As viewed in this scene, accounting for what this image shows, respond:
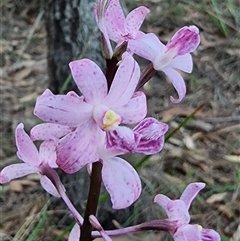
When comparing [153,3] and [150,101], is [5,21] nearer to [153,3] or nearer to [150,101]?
[153,3]

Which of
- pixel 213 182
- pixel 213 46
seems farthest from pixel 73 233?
pixel 213 46

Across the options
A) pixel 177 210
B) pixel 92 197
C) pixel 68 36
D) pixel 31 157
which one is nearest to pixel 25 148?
pixel 31 157

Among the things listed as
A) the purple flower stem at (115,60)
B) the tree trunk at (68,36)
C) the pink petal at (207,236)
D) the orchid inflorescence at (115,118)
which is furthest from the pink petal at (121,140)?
the tree trunk at (68,36)

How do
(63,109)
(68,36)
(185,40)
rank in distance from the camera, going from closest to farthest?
1. (63,109)
2. (185,40)
3. (68,36)

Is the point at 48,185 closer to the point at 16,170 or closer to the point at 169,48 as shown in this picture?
the point at 16,170

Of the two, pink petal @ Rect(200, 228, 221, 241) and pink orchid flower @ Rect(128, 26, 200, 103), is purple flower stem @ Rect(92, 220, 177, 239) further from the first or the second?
pink orchid flower @ Rect(128, 26, 200, 103)

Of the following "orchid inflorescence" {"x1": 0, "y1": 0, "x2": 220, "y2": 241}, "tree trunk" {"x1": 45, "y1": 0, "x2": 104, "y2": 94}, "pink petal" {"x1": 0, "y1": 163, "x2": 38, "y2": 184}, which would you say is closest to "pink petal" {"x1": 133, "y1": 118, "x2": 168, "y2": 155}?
"orchid inflorescence" {"x1": 0, "y1": 0, "x2": 220, "y2": 241}
